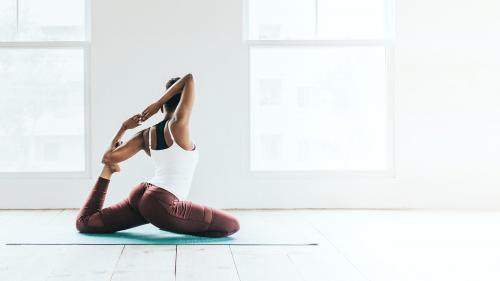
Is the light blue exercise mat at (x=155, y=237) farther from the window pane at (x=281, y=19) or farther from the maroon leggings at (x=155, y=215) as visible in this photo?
the window pane at (x=281, y=19)

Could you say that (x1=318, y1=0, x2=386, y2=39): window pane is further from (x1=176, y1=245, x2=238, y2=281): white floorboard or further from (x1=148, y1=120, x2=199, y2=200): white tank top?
(x1=176, y1=245, x2=238, y2=281): white floorboard

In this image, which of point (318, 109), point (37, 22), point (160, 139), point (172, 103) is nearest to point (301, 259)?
point (160, 139)

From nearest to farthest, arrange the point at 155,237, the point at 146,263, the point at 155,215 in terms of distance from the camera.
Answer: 1. the point at 146,263
2. the point at 155,215
3. the point at 155,237

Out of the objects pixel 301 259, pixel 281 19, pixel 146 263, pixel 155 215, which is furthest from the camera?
pixel 281 19

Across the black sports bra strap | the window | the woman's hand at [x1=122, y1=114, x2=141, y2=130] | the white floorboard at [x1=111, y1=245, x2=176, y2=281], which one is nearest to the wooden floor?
the white floorboard at [x1=111, y1=245, x2=176, y2=281]

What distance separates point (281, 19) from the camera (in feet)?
18.0

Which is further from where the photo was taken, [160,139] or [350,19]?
[350,19]

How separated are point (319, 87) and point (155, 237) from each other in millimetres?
2331

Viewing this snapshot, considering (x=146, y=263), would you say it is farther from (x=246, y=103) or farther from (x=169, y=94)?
(x=246, y=103)

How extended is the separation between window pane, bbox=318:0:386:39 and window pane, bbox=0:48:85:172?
83.7 inches

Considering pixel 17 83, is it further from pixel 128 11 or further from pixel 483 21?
pixel 483 21

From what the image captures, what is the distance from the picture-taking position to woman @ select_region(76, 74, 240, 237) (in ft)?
12.1

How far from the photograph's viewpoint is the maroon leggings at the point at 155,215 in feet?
12.1

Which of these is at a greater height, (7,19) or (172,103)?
(7,19)
